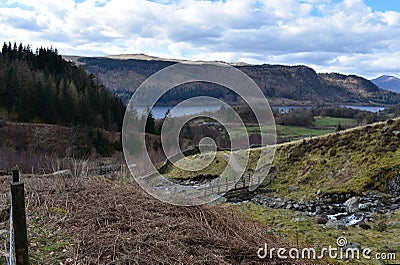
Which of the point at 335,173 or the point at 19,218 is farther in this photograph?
the point at 335,173

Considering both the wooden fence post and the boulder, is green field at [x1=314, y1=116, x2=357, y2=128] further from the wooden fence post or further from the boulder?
the wooden fence post

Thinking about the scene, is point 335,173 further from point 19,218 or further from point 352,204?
point 19,218

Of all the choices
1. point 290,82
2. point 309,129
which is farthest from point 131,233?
point 290,82

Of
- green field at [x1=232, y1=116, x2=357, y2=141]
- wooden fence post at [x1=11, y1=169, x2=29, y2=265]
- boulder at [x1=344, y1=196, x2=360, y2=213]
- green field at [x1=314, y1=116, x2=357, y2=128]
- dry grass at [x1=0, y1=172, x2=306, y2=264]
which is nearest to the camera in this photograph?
wooden fence post at [x1=11, y1=169, x2=29, y2=265]

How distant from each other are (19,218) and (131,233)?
7.81 feet

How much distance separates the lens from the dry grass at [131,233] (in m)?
4.53

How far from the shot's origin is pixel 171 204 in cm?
659

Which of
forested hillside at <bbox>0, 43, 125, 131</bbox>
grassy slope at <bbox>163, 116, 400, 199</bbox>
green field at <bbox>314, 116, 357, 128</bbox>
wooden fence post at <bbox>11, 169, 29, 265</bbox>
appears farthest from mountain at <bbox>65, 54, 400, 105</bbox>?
wooden fence post at <bbox>11, 169, 29, 265</bbox>

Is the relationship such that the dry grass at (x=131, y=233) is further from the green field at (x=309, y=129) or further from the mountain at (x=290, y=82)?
the mountain at (x=290, y=82)

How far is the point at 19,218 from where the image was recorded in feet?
9.68

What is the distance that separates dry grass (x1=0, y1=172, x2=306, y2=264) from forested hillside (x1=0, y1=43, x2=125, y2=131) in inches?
1649

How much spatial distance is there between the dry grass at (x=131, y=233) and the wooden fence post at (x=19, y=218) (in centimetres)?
139

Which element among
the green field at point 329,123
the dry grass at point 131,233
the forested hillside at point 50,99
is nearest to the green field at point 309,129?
the green field at point 329,123

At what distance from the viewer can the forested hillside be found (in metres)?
44.2
